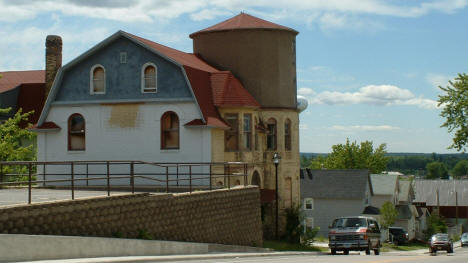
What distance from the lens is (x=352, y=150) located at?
109750 millimetres

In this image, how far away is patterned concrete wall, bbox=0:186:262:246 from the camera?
15.2m

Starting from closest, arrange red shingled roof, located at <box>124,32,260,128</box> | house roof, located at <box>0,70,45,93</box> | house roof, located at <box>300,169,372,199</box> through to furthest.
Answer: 1. red shingled roof, located at <box>124,32,260,128</box>
2. house roof, located at <box>0,70,45,93</box>
3. house roof, located at <box>300,169,372,199</box>

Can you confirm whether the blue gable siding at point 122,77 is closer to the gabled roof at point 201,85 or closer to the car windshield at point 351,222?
the gabled roof at point 201,85

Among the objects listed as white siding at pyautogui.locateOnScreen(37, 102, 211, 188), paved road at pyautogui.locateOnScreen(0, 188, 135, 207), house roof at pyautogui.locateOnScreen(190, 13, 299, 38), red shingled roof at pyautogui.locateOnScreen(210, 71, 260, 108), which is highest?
house roof at pyautogui.locateOnScreen(190, 13, 299, 38)

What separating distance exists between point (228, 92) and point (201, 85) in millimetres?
1511

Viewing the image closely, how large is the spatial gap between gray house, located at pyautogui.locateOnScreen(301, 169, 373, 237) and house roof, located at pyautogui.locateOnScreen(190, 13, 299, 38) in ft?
89.4

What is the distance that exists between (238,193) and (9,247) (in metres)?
15.6

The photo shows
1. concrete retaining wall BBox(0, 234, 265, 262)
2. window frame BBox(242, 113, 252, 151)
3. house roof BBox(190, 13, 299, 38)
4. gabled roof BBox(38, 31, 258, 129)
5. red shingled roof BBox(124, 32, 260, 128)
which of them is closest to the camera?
concrete retaining wall BBox(0, 234, 265, 262)

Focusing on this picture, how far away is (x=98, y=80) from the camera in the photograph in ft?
108

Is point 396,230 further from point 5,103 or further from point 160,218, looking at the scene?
point 160,218

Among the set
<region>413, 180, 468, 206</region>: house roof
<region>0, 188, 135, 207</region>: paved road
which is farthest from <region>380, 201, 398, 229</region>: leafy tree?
<region>413, 180, 468, 206</region>: house roof

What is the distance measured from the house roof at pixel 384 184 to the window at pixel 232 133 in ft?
133

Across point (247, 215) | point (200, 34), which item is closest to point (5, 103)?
point (200, 34)

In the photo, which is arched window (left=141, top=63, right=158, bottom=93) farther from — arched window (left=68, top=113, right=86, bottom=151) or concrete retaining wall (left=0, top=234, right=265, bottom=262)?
concrete retaining wall (left=0, top=234, right=265, bottom=262)
